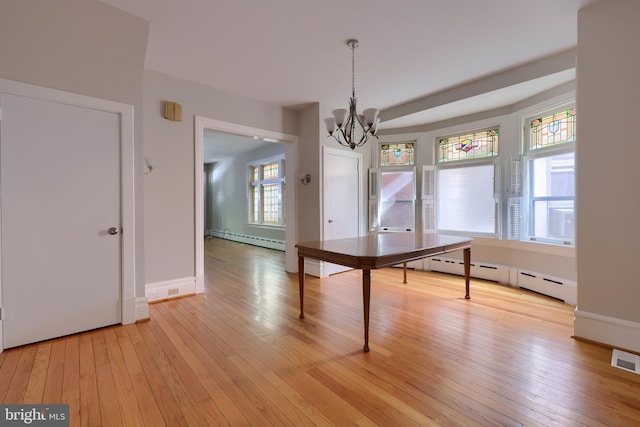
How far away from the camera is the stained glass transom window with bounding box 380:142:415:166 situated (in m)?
5.06

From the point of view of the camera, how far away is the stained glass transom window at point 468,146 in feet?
14.0

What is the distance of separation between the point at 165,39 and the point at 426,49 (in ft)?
8.39

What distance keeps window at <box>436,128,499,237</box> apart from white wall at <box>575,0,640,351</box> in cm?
190

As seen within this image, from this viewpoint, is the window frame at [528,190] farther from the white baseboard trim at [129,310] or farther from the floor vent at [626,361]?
the white baseboard trim at [129,310]

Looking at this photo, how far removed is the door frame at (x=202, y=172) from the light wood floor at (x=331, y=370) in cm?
77

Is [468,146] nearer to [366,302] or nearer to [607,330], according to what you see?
[607,330]

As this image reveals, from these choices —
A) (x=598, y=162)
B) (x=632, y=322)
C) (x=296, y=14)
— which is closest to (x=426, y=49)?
(x=296, y=14)

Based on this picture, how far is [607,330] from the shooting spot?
218 cm

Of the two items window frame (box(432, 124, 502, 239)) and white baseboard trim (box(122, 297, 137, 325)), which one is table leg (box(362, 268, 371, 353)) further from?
window frame (box(432, 124, 502, 239))

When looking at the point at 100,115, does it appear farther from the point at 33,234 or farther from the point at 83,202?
the point at 33,234

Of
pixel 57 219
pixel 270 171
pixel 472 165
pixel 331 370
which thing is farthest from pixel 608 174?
pixel 270 171

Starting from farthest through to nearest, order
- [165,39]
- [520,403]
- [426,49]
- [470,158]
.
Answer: [470,158], [426,49], [165,39], [520,403]

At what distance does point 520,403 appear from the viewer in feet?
5.04

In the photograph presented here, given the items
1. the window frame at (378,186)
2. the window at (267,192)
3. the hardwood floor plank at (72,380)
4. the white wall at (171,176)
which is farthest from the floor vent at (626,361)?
the window at (267,192)
